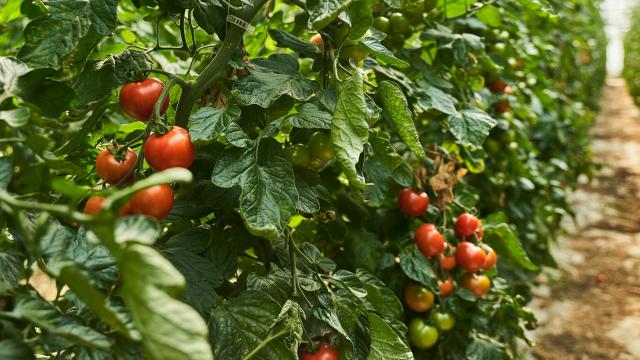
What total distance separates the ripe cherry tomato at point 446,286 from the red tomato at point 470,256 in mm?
49

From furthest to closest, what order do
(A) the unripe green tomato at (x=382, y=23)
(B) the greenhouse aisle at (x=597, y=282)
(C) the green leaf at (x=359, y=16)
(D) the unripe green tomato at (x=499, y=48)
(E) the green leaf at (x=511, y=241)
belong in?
(B) the greenhouse aisle at (x=597, y=282), (D) the unripe green tomato at (x=499, y=48), (E) the green leaf at (x=511, y=241), (A) the unripe green tomato at (x=382, y=23), (C) the green leaf at (x=359, y=16)

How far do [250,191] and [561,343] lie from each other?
7.26 feet

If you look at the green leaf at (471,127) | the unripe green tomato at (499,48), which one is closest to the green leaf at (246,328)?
the green leaf at (471,127)

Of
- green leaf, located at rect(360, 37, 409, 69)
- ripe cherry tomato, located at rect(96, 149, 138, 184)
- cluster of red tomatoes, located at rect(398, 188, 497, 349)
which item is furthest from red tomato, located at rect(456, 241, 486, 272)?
ripe cherry tomato, located at rect(96, 149, 138, 184)

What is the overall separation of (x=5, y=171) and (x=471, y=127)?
3.13 ft

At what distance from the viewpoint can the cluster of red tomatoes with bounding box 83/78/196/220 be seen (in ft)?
2.08

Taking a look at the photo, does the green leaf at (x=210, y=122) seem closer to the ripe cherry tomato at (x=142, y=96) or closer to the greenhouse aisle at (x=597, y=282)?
the ripe cherry tomato at (x=142, y=96)

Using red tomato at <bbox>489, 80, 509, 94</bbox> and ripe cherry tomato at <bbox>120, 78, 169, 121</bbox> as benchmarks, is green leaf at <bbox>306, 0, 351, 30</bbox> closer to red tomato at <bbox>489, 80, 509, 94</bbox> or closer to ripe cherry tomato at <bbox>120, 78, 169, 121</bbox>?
ripe cherry tomato at <bbox>120, 78, 169, 121</bbox>

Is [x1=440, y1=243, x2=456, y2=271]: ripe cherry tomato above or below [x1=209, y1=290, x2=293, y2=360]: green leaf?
below

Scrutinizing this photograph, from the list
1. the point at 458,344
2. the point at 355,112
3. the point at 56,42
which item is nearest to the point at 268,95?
the point at 355,112

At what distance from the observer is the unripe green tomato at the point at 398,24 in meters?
1.22

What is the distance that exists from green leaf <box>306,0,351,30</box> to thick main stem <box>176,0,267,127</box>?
0.36ft

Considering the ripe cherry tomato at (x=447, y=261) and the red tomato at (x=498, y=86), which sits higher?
the red tomato at (x=498, y=86)

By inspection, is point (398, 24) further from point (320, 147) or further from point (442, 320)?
point (442, 320)
